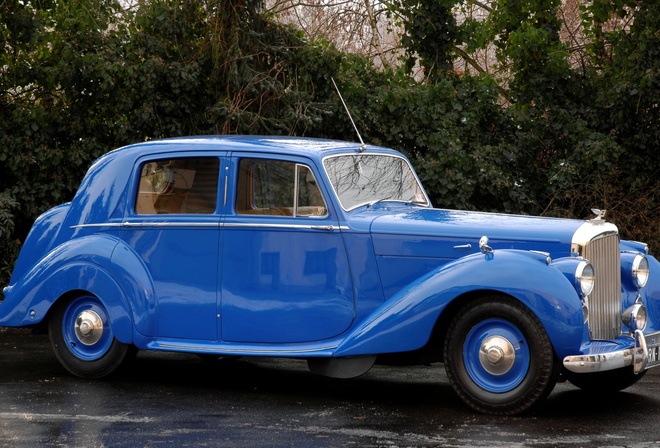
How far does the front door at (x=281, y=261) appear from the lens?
6.00m

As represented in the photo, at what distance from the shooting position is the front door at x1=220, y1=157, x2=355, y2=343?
6.00 metres

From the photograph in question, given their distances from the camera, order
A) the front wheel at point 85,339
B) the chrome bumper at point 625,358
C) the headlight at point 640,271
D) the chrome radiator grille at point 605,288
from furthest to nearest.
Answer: the front wheel at point 85,339 < the headlight at point 640,271 < the chrome radiator grille at point 605,288 < the chrome bumper at point 625,358

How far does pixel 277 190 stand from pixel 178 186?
80 centimetres

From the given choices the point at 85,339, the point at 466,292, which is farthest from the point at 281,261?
the point at 85,339

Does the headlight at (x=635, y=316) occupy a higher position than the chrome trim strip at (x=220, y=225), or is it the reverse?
the chrome trim strip at (x=220, y=225)

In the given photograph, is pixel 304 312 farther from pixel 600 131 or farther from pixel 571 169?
pixel 600 131

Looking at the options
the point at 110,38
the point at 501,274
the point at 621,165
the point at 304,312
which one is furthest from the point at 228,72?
the point at 501,274

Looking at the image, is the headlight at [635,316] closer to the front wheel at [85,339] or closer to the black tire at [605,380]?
the black tire at [605,380]

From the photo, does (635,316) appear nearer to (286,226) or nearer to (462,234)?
(462,234)

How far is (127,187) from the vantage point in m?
6.80

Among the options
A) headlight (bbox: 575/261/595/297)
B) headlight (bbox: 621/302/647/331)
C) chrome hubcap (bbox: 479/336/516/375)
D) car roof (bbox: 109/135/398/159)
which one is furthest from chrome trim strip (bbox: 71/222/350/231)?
headlight (bbox: 621/302/647/331)

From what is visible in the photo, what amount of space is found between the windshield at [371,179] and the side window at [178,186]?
2.79ft

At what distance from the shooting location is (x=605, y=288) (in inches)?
225

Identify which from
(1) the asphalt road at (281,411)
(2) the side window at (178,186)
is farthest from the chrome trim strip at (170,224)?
(1) the asphalt road at (281,411)
